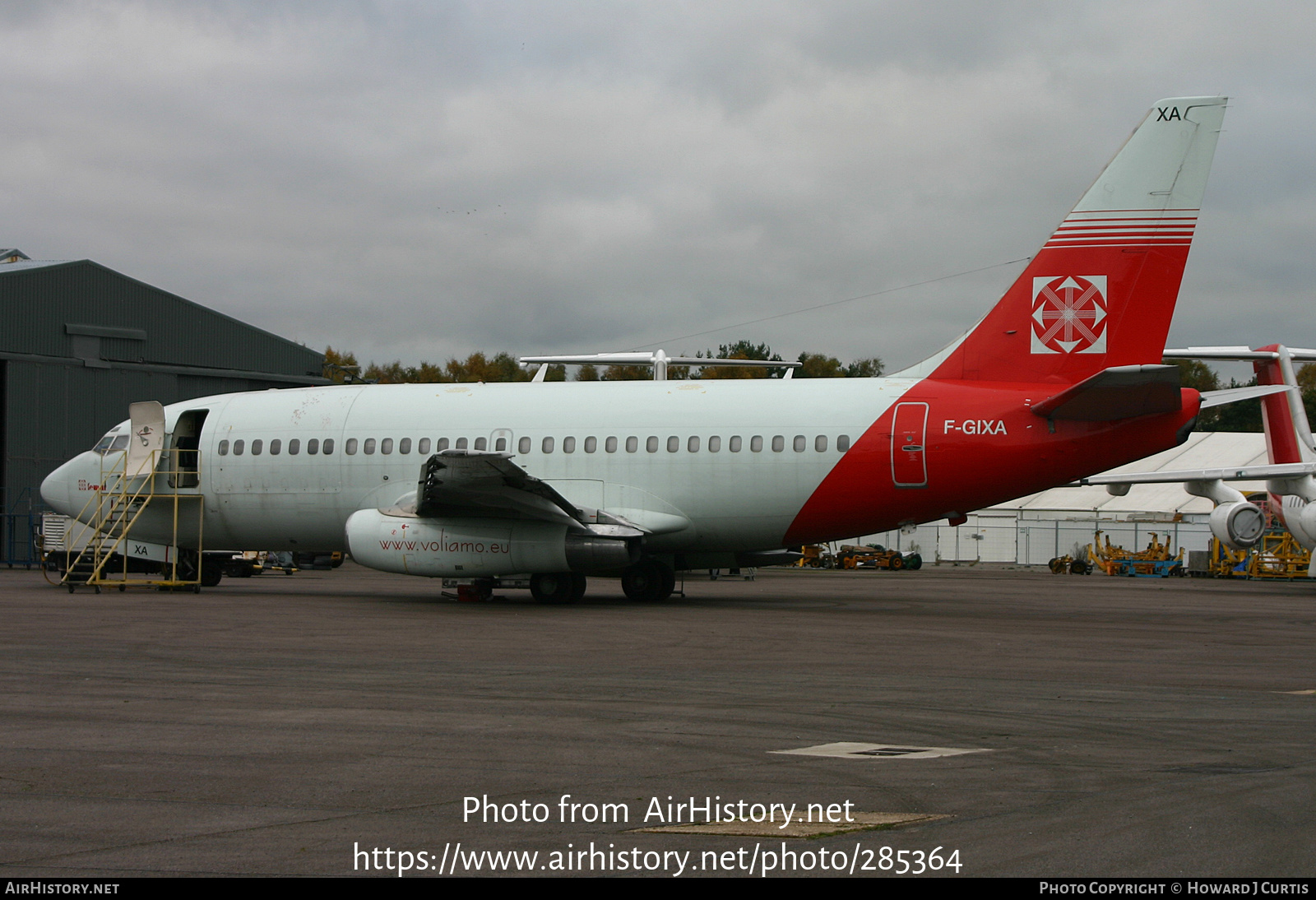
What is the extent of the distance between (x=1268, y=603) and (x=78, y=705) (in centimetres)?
2549

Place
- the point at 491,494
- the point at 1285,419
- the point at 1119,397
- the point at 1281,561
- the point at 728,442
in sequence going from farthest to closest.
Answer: the point at 1281,561 → the point at 1285,419 → the point at 728,442 → the point at 491,494 → the point at 1119,397

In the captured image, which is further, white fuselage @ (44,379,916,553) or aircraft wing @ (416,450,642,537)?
white fuselage @ (44,379,916,553)

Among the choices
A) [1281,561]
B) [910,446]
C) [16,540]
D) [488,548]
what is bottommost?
[1281,561]

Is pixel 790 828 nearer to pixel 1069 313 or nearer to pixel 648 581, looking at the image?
pixel 1069 313

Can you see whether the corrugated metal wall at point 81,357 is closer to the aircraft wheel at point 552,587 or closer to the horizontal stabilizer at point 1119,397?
the aircraft wheel at point 552,587

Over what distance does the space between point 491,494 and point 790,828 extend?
1569 cm

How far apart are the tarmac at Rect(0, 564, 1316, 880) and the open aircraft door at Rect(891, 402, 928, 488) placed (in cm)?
375

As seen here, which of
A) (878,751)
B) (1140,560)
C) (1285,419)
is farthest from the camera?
(1140,560)

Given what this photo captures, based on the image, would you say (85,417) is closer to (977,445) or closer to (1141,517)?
(977,445)

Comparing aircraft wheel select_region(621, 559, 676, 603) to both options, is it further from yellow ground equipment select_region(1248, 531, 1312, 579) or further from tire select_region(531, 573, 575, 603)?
yellow ground equipment select_region(1248, 531, 1312, 579)

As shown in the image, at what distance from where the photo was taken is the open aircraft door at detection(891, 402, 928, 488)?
2055 centimetres

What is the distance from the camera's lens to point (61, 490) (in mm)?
Result: 26906

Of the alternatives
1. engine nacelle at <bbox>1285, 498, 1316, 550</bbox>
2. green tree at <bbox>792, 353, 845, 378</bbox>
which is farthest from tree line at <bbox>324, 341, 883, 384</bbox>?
engine nacelle at <bbox>1285, 498, 1316, 550</bbox>

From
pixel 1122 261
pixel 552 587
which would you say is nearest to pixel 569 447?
pixel 552 587
